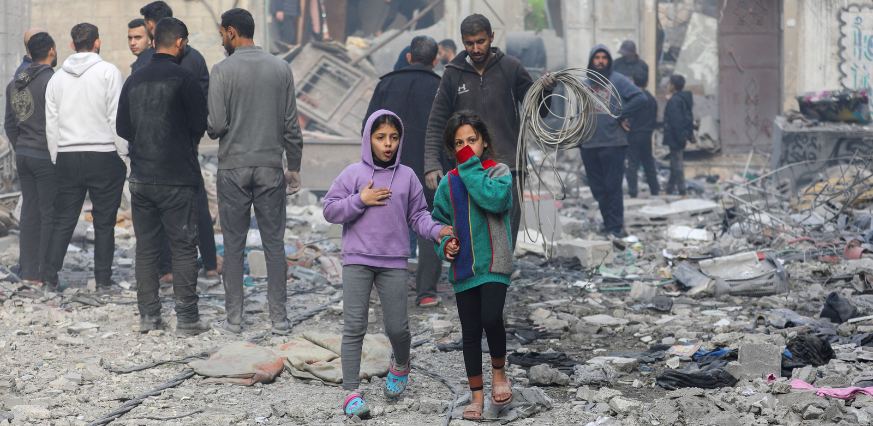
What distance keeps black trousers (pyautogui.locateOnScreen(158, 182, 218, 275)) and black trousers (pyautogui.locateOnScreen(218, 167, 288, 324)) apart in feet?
4.28

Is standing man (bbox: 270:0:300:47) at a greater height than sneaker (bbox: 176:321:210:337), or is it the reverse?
standing man (bbox: 270:0:300:47)

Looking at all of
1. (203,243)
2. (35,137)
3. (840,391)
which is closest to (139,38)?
(35,137)

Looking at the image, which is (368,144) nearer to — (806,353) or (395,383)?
(395,383)

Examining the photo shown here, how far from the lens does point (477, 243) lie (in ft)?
17.5

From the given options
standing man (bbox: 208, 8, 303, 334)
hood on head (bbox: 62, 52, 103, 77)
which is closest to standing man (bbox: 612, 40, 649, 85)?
hood on head (bbox: 62, 52, 103, 77)

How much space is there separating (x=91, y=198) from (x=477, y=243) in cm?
420

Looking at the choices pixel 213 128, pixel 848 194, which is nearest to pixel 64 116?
pixel 213 128

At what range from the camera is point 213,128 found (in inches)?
289

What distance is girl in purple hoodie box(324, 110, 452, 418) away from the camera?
18.4ft

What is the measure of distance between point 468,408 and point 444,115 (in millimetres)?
2646

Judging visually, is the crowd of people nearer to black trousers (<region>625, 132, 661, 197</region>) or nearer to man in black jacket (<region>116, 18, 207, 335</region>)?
man in black jacket (<region>116, 18, 207, 335</region>)

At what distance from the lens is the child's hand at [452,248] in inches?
208

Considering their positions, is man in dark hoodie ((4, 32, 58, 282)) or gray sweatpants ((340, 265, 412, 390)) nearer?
gray sweatpants ((340, 265, 412, 390))

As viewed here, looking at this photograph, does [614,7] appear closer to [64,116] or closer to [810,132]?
[810,132]
